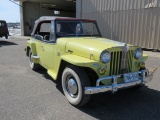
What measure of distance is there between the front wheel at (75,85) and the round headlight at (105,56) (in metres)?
0.43

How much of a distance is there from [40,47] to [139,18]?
701cm

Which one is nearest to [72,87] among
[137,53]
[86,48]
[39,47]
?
[86,48]

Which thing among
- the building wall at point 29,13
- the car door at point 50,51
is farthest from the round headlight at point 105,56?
the building wall at point 29,13

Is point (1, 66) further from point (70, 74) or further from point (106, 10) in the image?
point (106, 10)

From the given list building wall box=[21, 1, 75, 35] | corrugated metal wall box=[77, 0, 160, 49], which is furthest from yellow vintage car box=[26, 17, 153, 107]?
building wall box=[21, 1, 75, 35]

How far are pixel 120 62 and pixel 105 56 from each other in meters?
0.43

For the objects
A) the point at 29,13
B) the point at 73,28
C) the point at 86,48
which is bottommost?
the point at 86,48

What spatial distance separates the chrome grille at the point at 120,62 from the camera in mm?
3801

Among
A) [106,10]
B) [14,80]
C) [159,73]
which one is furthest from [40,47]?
[106,10]

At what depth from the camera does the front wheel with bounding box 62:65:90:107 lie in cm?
361

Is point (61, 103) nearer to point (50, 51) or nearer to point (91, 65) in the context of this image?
point (91, 65)

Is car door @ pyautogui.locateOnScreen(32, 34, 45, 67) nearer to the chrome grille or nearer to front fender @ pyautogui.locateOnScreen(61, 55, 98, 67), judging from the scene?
front fender @ pyautogui.locateOnScreen(61, 55, 98, 67)

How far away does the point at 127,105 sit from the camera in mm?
3982

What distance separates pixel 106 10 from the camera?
→ 12.6 meters
